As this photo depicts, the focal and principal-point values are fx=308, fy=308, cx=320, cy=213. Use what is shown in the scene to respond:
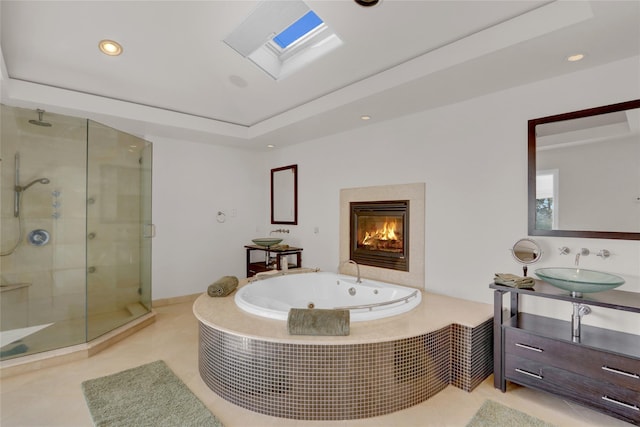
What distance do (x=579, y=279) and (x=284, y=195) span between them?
3594 millimetres

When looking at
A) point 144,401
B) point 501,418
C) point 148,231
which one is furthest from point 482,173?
point 148,231

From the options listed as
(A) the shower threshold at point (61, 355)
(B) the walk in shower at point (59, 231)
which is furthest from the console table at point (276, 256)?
(A) the shower threshold at point (61, 355)

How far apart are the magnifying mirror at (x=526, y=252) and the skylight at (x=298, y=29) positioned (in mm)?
2375

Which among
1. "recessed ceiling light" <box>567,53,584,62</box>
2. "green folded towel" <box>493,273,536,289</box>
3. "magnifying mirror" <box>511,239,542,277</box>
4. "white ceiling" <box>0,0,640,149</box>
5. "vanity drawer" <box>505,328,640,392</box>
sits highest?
"white ceiling" <box>0,0,640,149</box>

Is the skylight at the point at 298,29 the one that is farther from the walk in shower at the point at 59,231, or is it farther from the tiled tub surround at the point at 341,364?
the tiled tub surround at the point at 341,364

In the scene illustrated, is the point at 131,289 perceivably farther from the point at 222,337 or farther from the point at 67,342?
the point at 222,337

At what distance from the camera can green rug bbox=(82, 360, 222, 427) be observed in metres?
1.81

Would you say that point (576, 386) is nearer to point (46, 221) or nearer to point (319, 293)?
point (319, 293)

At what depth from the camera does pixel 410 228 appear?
Result: 3.20 meters

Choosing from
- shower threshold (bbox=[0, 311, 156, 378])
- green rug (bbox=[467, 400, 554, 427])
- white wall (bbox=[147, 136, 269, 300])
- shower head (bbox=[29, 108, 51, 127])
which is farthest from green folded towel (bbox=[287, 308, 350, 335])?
shower head (bbox=[29, 108, 51, 127])

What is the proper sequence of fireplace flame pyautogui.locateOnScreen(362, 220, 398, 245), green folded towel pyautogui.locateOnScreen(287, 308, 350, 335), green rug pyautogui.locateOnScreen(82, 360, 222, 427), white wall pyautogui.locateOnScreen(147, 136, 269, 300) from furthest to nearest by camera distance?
1. white wall pyautogui.locateOnScreen(147, 136, 269, 300)
2. fireplace flame pyautogui.locateOnScreen(362, 220, 398, 245)
3. green folded towel pyautogui.locateOnScreen(287, 308, 350, 335)
4. green rug pyautogui.locateOnScreen(82, 360, 222, 427)

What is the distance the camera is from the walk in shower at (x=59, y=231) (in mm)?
2844

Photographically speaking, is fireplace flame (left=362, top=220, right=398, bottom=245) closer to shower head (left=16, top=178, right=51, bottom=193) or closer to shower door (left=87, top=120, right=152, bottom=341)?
shower door (left=87, top=120, right=152, bottom=341)

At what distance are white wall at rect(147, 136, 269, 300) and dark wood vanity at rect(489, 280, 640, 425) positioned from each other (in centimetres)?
362
